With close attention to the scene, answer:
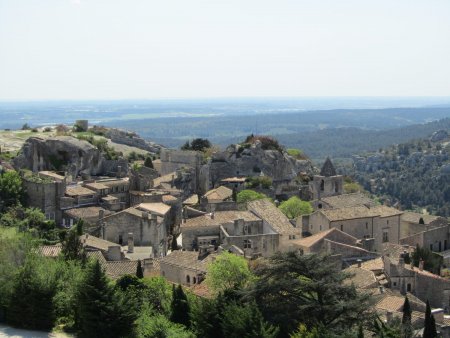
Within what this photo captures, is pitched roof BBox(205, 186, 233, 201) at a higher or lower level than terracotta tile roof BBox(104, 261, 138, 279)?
higher

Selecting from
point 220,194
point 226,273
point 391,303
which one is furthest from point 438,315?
point 220,194

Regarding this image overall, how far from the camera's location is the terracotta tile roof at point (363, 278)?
40312 mm

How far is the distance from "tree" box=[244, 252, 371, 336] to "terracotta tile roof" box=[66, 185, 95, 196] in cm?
2452

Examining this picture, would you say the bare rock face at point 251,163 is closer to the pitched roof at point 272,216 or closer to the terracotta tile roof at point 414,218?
the terracotta tile roof at point 414,218

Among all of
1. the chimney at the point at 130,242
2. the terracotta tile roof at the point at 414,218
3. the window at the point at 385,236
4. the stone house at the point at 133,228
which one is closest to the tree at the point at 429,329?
the stone house at the point at 133,228

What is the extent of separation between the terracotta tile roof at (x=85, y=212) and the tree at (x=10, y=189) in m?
3.62

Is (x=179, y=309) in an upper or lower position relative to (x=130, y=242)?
upper

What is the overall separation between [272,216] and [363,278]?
1253 centimetres

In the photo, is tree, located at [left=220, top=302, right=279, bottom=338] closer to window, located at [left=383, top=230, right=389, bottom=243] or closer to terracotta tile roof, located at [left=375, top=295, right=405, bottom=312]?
terracotta tile roof, located at [left=375, top=295, right=405, bottom=312]

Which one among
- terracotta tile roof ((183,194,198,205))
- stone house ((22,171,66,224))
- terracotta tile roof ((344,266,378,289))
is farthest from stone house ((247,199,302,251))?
stone house ((22,171,66,224))

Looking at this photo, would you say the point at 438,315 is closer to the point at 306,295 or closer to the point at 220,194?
the point at 306,295

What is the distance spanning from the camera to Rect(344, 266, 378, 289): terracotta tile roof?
132 feet

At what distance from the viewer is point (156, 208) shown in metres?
53.9

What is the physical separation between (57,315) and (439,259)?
27.4 meters
